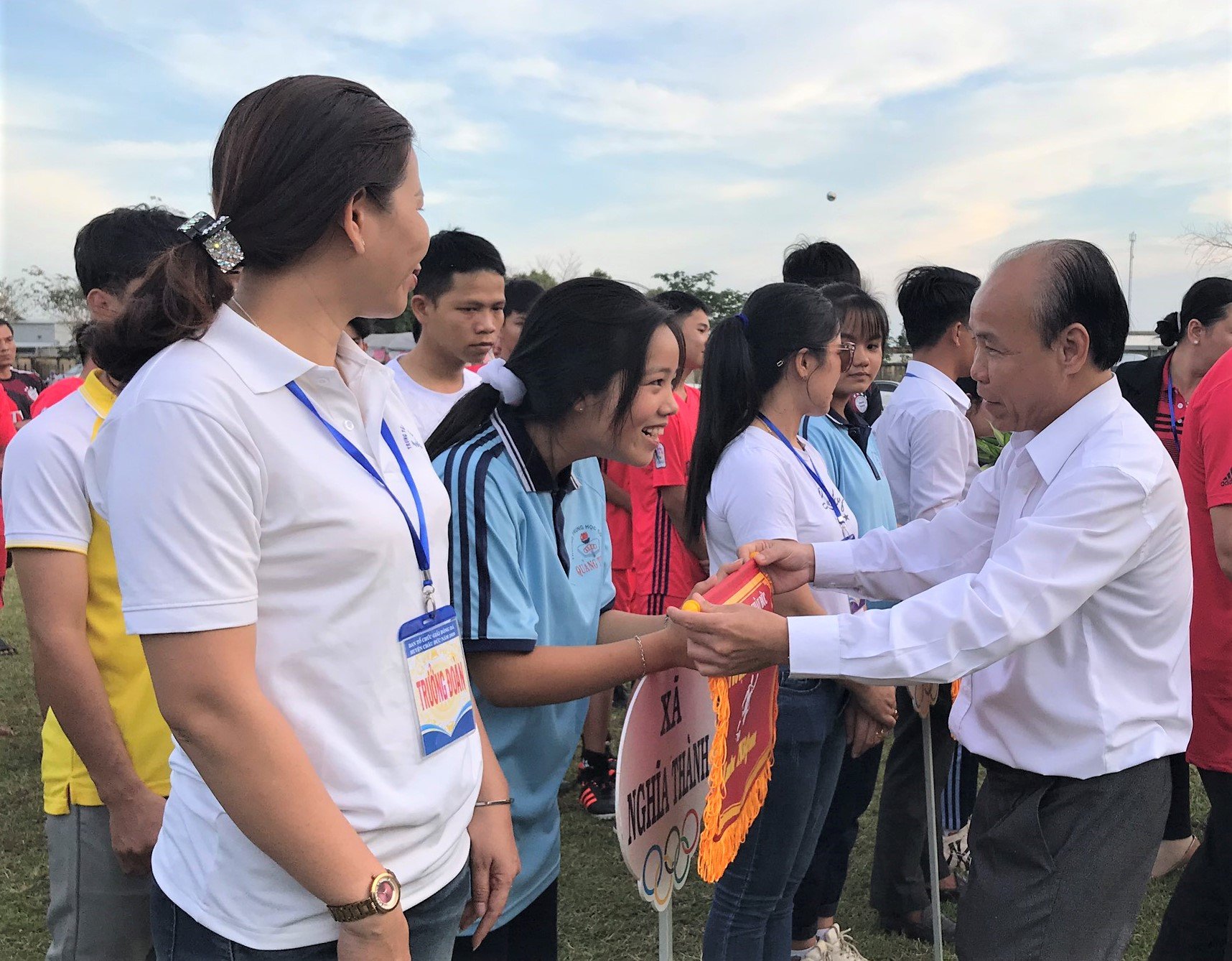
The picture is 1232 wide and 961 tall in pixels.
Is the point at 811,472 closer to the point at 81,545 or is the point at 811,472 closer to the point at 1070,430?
the point at 1070,430

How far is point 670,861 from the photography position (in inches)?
77.2

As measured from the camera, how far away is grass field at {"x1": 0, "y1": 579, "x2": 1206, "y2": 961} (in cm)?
354

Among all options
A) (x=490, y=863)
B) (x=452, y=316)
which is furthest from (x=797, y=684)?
(x=452, y=316)

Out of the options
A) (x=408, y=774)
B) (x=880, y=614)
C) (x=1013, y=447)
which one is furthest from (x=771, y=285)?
(x=408, y=774)

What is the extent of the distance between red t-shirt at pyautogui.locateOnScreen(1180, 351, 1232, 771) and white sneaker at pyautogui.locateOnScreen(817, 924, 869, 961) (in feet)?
4.21

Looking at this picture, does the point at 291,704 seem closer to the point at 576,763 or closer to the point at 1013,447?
the point at 1013,447

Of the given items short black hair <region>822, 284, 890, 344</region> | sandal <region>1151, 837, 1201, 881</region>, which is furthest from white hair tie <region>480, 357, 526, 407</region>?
sandal <region>1151, 837, 1201, 881</region>

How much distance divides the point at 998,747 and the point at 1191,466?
1307 mm

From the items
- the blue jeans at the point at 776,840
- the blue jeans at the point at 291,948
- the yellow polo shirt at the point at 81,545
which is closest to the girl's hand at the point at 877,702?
the blue jeans at the point at 776,840

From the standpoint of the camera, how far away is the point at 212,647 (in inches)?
44.1

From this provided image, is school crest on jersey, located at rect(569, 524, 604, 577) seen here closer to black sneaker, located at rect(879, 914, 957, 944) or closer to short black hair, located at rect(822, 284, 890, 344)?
→ short black hair, located at rect(822, 284, 890, 344)

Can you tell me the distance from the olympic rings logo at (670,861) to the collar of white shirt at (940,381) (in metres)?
2.51

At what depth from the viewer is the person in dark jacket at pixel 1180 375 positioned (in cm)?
409

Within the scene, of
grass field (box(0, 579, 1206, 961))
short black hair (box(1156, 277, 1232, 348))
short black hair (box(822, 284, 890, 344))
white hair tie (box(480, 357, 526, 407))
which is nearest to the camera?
white hair tie (box(480, 357, 526, 407))
